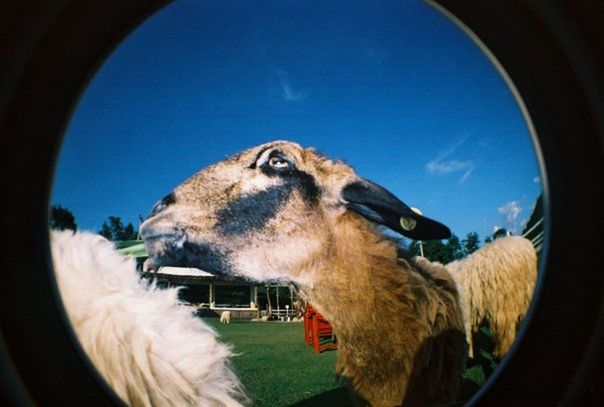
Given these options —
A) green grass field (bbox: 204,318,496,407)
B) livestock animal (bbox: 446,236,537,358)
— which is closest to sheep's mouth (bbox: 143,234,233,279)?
green grass field (bbox: 204,318,496,407)

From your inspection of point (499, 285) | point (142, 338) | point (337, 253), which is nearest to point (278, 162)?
point (337, 253)

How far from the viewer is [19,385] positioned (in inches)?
32.2

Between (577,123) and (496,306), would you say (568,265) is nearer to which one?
(577,123)

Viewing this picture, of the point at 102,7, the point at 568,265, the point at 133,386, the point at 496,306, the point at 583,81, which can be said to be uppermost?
the point at 102,7

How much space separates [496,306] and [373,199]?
1.97 ft

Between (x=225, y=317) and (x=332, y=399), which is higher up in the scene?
(x=225, y=317)

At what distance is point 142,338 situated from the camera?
1.26m

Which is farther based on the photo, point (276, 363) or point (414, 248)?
point (414, 248)

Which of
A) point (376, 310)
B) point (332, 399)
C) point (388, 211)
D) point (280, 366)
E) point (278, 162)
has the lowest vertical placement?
point (332, 399)

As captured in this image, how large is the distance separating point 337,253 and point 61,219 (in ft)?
2.35

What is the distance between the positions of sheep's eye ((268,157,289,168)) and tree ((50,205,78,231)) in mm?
498

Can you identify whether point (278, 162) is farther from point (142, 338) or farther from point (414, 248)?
point (142, 338)

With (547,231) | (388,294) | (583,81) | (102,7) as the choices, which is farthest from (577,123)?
(102,7)

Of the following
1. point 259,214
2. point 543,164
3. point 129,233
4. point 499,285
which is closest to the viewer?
point 543,164
